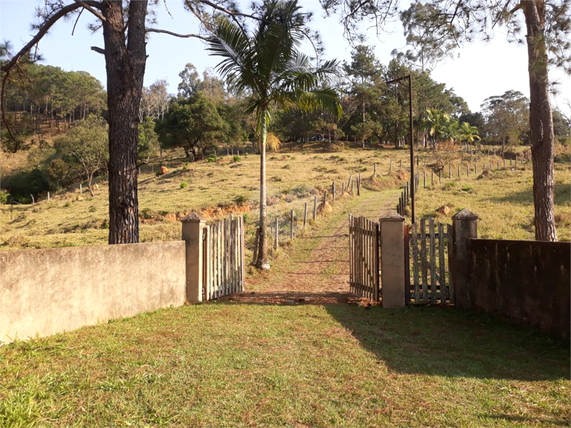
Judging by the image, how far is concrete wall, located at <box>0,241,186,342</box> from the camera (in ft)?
18.1

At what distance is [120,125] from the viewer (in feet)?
30.5

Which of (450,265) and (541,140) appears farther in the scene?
(541,140)

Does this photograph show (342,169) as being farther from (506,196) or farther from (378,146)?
(378,146)

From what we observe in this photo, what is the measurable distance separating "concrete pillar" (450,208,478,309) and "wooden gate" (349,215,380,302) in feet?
4.47

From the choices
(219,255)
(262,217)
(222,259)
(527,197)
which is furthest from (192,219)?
(527,197)

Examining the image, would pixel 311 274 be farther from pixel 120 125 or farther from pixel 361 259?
pixel 120 125

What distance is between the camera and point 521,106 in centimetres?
5719

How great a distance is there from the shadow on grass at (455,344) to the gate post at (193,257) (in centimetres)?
261

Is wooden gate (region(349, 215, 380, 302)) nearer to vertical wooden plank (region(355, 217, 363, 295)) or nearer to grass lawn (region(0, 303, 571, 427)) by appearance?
vertical wooden plank (region(355, 217, 363, 295))

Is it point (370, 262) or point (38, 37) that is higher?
point (38, 37)

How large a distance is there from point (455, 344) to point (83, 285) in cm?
502

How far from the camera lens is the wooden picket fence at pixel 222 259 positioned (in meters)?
9.40

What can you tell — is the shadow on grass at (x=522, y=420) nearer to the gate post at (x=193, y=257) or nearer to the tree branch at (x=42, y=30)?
the gate post at (x=193, y=257)

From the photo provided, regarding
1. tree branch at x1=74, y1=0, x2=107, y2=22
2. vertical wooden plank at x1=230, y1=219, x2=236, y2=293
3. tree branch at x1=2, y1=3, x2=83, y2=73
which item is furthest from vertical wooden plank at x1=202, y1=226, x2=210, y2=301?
tree branch at x1=2, y1=3, x2=83, y2=73
